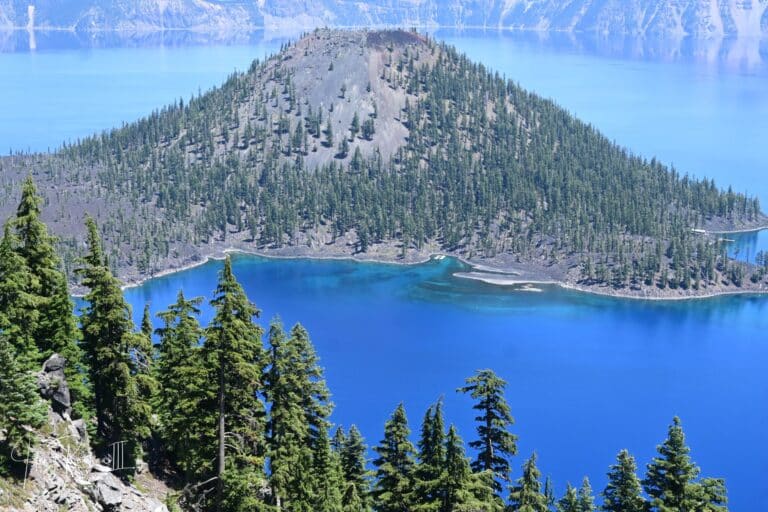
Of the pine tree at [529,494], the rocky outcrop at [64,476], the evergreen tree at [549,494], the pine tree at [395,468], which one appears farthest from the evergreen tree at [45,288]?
the evergreen tree at [549,494]

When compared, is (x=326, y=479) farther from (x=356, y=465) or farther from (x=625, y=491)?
(x=625, y=491)

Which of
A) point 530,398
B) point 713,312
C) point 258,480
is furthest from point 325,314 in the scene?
point 258,480

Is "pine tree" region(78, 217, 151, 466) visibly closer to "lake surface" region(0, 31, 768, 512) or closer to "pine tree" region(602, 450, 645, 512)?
"pine tree" region(602, 450, 645, 512)

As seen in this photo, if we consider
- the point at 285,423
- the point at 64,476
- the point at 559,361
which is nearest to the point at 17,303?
the point at 64,476

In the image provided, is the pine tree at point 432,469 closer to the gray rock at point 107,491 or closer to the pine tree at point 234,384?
the pine tree at point 234,384

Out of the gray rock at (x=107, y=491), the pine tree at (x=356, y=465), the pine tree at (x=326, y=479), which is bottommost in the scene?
the pine tree at (x=356, y=465)

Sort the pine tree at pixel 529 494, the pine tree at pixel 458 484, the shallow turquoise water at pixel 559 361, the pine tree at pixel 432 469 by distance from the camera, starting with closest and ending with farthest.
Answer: the pine tree at pixel 458 484 < the pine tree at pixel 432 469 < the pine tree at pixel 529 494 < the shallow turquoise water at pixel 559 361
